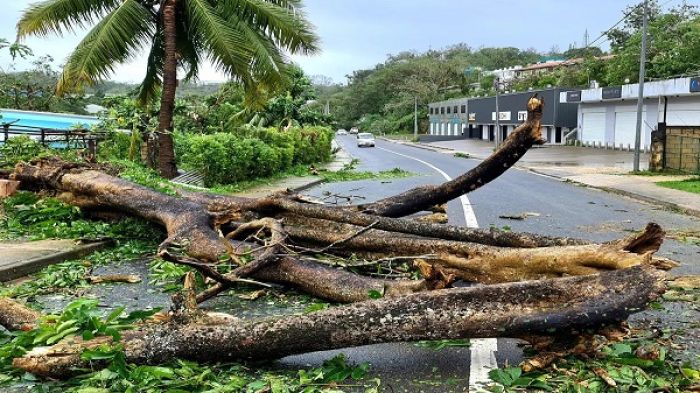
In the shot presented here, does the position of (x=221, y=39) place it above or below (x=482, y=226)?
above

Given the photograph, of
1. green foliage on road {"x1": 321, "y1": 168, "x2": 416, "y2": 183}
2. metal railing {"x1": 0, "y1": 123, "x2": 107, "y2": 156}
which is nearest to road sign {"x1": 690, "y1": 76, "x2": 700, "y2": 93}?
green foliage on road {"x1": 321, "y1": 168, "x2": 416, "y2": 183}

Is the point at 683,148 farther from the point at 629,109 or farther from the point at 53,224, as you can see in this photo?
the point at 629,109

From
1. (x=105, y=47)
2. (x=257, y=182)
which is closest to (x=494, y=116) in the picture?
(x=257, y=182)

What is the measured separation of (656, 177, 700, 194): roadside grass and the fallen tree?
1290 cm

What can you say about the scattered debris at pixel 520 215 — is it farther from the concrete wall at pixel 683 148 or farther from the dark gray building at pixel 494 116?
the dark gray building at pixel 494 116

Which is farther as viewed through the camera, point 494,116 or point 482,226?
point 494,116

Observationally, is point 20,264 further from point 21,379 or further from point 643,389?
point 643,389

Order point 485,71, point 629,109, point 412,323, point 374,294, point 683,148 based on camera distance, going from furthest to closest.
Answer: point 485,71, point 629,109, point 683,148, point 374,294, point 412,323

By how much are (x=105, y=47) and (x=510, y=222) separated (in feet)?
32.1

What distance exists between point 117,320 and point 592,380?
338 centimetres

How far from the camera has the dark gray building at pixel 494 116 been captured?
56.2 meters

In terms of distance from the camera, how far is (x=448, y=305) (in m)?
4.45

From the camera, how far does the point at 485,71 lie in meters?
123

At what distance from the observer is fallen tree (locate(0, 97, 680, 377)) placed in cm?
437
